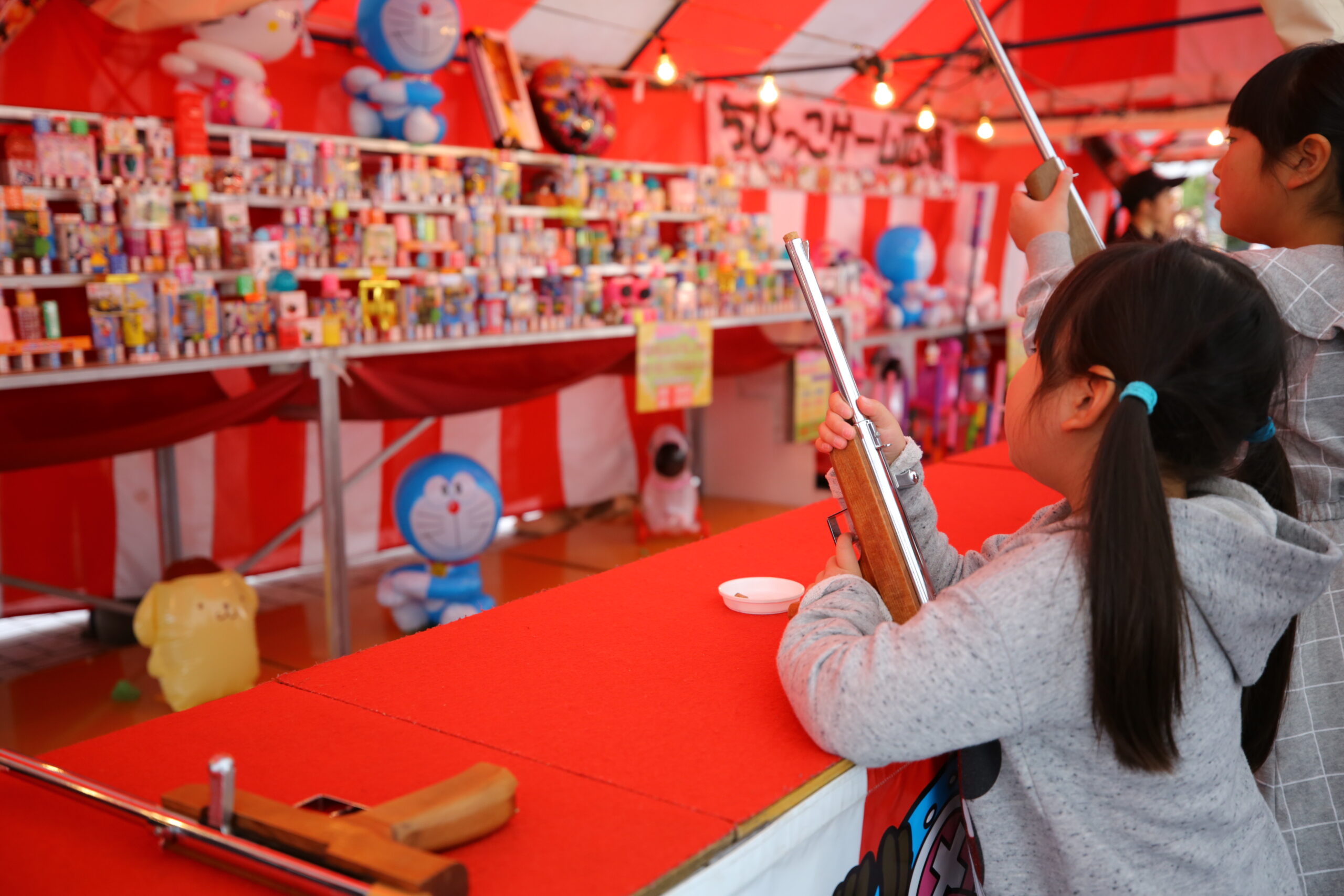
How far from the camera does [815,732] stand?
96cm

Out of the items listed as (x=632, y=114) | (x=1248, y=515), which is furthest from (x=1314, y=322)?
(x=632, y=114)

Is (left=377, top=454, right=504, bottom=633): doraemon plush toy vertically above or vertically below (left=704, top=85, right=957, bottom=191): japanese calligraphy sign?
below

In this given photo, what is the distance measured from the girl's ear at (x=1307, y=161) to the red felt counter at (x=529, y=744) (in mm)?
858

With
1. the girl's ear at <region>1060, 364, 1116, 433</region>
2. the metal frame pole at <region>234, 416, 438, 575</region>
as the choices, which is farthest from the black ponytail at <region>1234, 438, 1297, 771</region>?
the metal frame pole at <region>234, 416, 438, 575</region>

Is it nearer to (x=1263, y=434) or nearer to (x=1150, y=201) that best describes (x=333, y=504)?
(x=1263, y=434)

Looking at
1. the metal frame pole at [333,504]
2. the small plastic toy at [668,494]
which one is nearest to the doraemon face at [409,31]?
the metal frame pole at [333,504]

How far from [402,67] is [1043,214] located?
2.65 m

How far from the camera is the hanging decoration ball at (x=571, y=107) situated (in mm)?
4102

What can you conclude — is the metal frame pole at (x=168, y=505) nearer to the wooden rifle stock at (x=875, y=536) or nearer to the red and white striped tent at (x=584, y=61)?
the red and white striped tent at (x=584, y=61)

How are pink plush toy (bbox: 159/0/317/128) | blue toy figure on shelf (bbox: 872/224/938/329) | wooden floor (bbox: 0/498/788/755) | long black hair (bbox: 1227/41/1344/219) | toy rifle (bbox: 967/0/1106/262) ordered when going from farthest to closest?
blue toy figure on shelf (bbox: 872/224/938/329), pink plush toy (bbox: 159/0/317/128), wooden floor (bbox: 0/498/788/755), toy rifle (bbox: 967/0/1106/262), long black hair (bbox: 1227/41/1344/219)

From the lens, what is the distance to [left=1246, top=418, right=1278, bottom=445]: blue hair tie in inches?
38.9

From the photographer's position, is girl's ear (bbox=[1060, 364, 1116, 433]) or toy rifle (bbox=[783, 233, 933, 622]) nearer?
girl's ear (bbox=[1060, 364, 1116, 433])

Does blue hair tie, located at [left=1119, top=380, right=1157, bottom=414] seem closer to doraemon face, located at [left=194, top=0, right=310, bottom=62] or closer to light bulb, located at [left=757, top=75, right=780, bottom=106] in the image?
doraemon face, located at [left=194, top=0, right=310, bottom=62]

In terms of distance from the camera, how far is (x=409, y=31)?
3.43 meters
